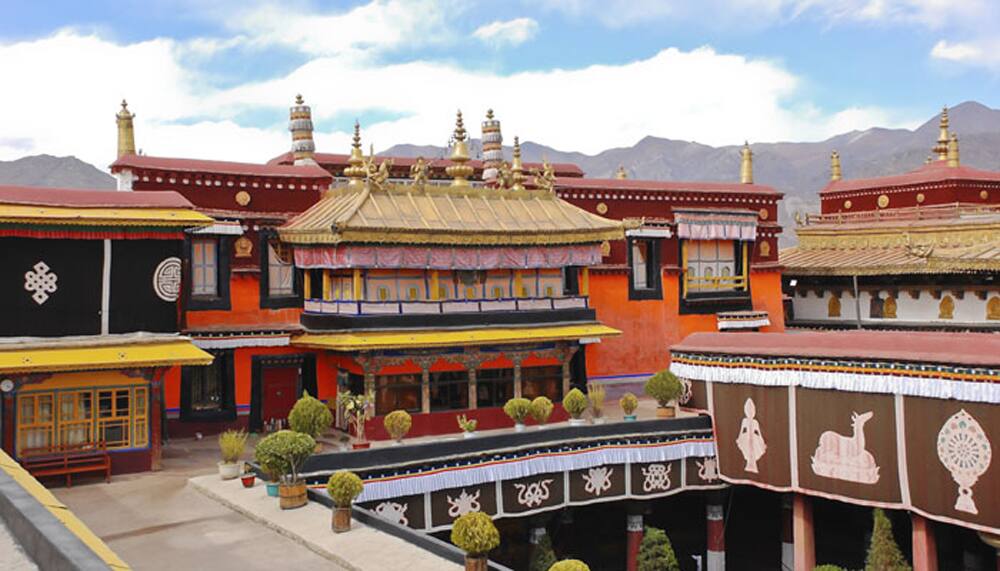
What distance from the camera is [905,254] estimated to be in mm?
30547

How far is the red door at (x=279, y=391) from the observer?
80.2 ft

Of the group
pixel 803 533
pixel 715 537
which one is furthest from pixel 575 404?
pixel 803 533

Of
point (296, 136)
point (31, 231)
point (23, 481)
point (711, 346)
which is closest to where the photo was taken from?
point (23, 481)

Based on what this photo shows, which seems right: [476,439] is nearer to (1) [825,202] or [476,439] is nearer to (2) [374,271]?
(2) [374,271]

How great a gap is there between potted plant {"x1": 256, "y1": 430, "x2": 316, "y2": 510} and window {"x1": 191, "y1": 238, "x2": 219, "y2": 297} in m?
9.56

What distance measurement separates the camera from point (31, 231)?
1870 cm

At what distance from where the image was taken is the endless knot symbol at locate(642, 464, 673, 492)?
71.3 feet

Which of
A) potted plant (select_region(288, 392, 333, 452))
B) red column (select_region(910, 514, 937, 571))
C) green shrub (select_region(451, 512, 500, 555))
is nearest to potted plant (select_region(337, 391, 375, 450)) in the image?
potted plant (select_region(288, 392, 333, 452))

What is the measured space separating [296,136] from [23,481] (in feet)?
67.4

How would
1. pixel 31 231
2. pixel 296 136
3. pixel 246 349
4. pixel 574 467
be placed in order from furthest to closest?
pixel 296 136, pixel 246 349, pixel 574 467, pixel 31 231

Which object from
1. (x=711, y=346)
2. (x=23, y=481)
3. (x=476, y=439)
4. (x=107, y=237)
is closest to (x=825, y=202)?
(x=711, y=346)

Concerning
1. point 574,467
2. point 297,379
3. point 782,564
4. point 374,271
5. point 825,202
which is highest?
point 825,202

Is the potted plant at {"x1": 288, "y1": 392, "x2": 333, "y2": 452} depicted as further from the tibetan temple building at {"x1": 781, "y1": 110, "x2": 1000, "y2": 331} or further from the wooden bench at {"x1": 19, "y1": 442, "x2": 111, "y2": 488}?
the tibetan temple building at {"x1": 781, "y1": 110, "x2": 1000, "y2": 331}

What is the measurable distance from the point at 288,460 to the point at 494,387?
981cm
